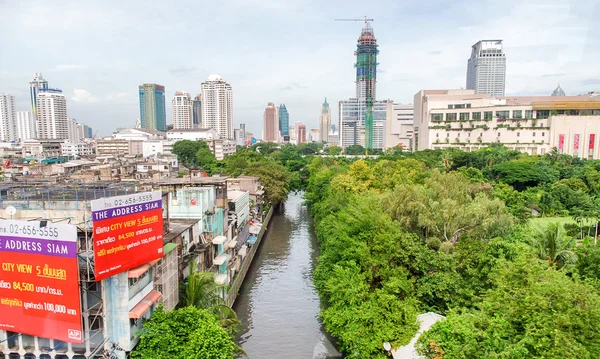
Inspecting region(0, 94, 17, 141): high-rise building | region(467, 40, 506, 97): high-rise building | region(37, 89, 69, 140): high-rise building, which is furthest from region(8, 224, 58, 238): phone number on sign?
region(467, 40, 506, 97): high-rise building

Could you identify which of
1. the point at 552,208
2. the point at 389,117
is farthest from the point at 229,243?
the point at 389,117

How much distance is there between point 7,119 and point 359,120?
144 m

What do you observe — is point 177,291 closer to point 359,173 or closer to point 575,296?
point 575,296

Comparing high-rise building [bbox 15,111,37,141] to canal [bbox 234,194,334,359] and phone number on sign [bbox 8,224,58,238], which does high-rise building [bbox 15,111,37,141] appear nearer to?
canal [bbox 234,194,334,359]

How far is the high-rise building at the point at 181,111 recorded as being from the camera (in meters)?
166

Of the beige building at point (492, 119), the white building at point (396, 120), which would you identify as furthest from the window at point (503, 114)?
the white building at point (396, 120)

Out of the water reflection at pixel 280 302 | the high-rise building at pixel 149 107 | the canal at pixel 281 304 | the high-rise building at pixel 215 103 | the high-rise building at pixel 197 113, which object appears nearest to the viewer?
the canal at pixel 281 304

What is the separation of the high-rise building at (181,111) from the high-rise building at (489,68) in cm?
11746

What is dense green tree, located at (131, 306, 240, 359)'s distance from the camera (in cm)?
1215

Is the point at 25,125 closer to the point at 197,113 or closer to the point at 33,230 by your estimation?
the point at 197,113

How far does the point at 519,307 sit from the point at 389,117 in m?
129

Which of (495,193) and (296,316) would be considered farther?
(495,193)

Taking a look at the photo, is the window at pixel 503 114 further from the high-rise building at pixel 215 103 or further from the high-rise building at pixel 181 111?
the high-rise building at pixel 181 111

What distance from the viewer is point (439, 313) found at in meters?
16.6
